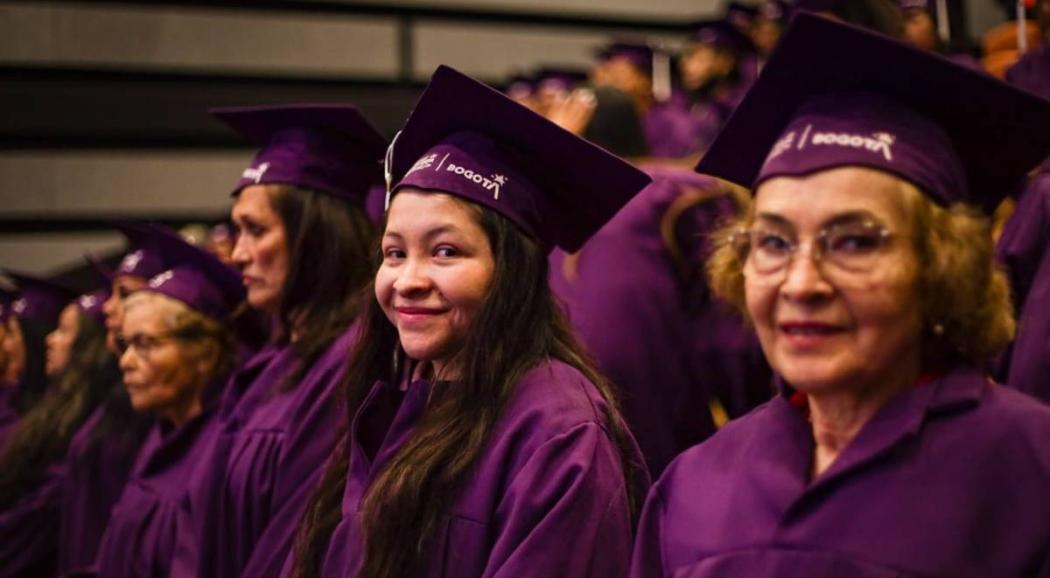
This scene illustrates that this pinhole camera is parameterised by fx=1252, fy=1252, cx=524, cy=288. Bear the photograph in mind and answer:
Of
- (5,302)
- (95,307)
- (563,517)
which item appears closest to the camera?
(563,517)

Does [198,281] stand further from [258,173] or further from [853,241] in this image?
[853,241]

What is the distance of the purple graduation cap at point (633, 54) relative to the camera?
25.0 ft

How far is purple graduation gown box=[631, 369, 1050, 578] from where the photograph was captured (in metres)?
1.47

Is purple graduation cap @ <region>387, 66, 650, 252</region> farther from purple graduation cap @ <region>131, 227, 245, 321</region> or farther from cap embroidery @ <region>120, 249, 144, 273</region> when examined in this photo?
cap embroidery @ <region>120, 249, 144, 273</region>

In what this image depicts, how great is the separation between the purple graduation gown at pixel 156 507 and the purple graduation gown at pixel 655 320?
3.74 ft

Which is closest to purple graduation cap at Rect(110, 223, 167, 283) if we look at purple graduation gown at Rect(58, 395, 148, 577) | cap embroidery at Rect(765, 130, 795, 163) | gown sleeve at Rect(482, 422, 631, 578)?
purple graduation gown at Rect(58, 395, 148, 577)

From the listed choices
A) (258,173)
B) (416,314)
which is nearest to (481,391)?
(416,314)

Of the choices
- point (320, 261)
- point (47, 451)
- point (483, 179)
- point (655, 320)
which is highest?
point (483, 179)

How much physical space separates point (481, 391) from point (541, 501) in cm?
27

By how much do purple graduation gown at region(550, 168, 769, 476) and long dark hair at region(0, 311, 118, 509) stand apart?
1.93 m

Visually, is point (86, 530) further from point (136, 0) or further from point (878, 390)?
point (136, 0)

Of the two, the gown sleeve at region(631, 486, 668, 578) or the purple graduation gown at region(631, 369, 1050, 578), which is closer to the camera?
the purple graduation gown at region(631, 369, 1050, 578)

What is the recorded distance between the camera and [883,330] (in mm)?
1544

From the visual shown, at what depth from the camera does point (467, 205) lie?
2.25 m
